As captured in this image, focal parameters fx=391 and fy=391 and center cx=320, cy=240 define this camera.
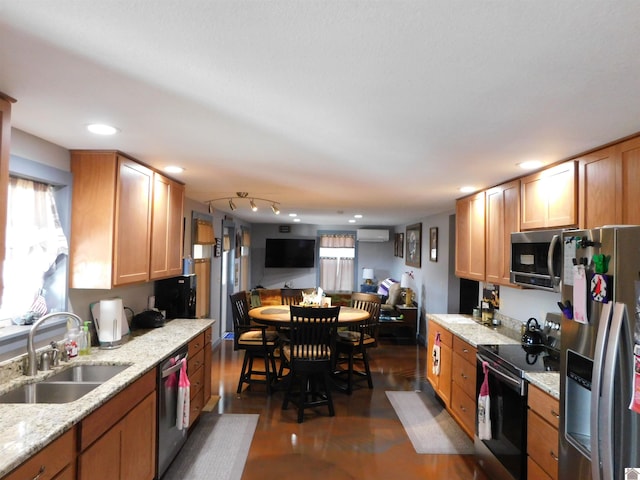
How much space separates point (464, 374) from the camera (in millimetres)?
3250

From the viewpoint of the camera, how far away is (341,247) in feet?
31.7

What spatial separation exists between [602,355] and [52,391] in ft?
8.65

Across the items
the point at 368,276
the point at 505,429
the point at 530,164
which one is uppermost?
the point at 530,164

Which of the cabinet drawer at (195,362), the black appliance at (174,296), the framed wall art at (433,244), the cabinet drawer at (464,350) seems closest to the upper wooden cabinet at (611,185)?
the cabinet drawer at (464,350)

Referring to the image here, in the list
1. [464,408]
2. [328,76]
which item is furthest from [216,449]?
[328,76]

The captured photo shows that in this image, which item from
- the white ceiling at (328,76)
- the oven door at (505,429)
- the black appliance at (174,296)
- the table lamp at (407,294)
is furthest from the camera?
the table lamp at (407,294)

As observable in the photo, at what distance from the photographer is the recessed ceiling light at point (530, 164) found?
8.73ft

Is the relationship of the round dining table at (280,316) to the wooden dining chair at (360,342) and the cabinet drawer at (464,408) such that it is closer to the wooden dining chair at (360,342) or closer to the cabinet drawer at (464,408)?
the wooden dining chair at (360,342)

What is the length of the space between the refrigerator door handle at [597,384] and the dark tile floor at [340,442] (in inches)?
56.4

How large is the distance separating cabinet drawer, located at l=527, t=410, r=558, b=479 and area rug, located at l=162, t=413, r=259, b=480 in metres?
1.88

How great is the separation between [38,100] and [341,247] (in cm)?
817

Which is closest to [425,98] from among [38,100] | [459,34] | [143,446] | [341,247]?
[459,34]

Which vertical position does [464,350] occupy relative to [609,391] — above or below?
below

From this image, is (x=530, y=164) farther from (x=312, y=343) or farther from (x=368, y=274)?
(x=368, y=274)
